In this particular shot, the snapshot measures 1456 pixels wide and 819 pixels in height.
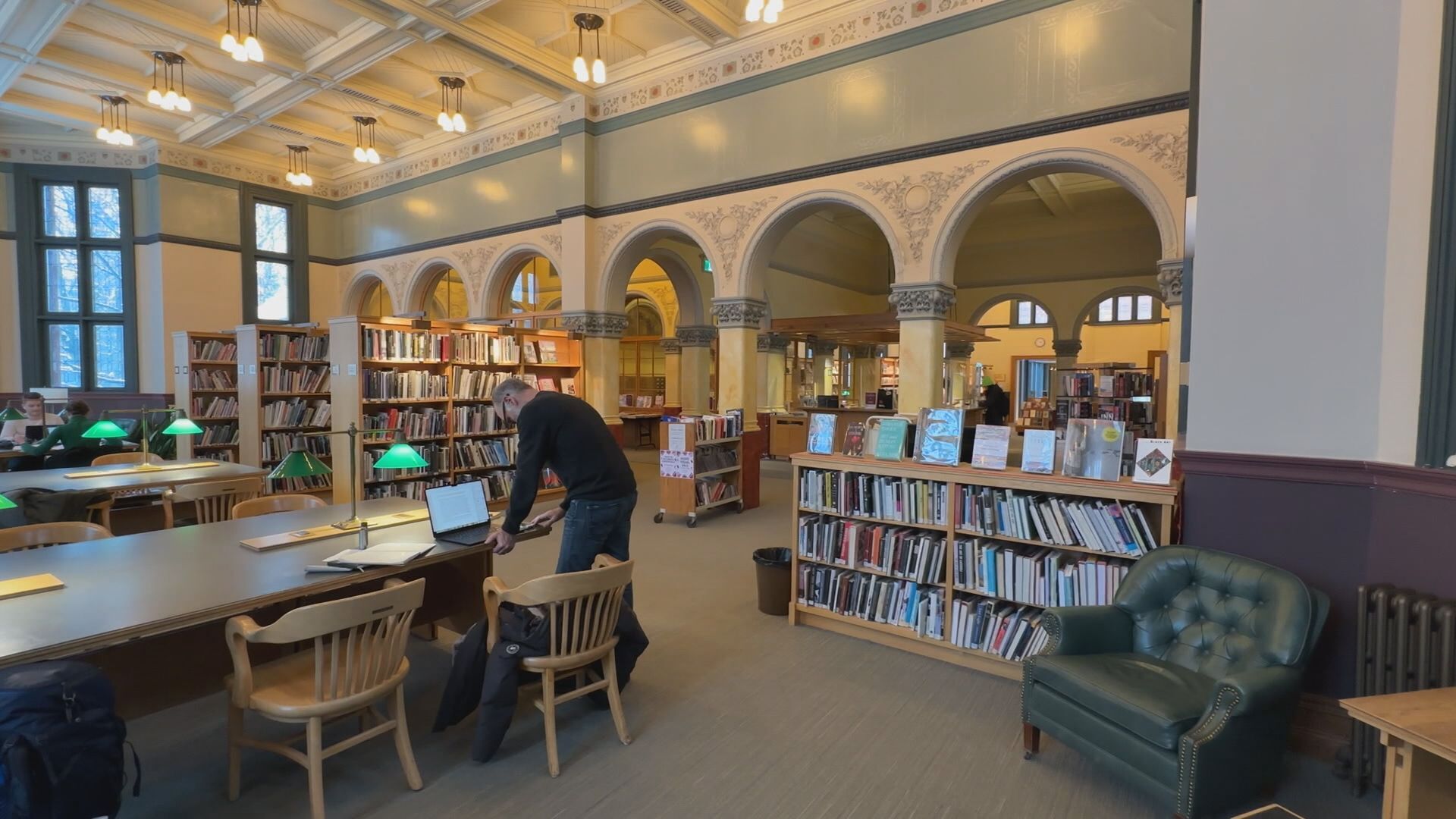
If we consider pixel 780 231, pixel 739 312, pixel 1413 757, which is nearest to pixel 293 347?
pixel 739 312

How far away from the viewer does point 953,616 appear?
3701mm

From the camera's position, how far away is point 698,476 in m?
7.30

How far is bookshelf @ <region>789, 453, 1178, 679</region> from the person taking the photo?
10.9ft

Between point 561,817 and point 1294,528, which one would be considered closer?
point 561,817

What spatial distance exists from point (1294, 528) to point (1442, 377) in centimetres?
79

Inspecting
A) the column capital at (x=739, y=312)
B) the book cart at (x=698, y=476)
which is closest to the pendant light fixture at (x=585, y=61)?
the column capital at (x=739, y=312)

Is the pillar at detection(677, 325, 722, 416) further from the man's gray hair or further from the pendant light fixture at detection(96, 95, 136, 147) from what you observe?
the man's gray hair

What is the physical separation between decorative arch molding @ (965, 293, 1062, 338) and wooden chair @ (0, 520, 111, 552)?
13906mm

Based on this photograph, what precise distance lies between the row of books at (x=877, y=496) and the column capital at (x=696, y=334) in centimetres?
752

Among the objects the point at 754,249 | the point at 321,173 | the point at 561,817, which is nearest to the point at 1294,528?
the point at 561,817

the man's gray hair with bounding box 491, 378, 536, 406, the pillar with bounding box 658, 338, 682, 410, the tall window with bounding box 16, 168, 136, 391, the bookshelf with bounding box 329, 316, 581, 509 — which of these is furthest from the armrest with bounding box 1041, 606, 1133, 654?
the tall window with bounding box 16, 168, 136, 391

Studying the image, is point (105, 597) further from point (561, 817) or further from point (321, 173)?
point (321, 173)

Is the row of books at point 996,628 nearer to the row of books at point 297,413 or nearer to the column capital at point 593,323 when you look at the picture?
the column capital at point 593,323

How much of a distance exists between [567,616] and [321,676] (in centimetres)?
82
